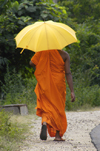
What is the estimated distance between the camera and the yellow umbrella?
15.6 feet

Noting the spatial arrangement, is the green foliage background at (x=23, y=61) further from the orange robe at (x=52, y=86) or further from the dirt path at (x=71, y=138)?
the orange robe at (x=52, y=86)

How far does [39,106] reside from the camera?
5199mm

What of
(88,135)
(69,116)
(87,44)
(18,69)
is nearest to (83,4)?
(87,44)

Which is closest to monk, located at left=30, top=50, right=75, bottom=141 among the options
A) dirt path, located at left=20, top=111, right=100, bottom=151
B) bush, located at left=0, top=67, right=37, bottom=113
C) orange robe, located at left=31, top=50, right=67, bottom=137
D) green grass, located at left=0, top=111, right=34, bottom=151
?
orange robe, located at left=31, top=50, right=67, bottom=137

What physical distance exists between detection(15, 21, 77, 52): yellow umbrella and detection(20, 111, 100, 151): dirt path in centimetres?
Result: 151

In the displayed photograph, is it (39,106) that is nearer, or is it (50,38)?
(50,38)

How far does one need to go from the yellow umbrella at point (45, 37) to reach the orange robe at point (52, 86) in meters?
0.42

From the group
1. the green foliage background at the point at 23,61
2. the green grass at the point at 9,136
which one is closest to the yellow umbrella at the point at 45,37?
the green grass at the point at 9,136

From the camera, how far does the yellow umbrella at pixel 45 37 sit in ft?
15.6

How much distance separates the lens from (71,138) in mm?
5648

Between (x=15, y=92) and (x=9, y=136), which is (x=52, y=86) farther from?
(x=15, y=92)

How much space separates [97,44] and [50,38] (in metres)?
9.73

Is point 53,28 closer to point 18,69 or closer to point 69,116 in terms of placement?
point 69,116

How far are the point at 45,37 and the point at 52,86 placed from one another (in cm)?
87
